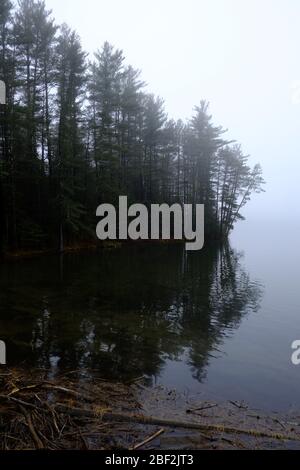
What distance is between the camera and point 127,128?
41.6 metres

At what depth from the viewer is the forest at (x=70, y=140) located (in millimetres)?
26828

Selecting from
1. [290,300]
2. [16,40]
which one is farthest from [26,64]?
[290,300]

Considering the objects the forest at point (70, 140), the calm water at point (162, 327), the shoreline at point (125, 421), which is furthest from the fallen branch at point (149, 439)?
the forest at point (70, 140)

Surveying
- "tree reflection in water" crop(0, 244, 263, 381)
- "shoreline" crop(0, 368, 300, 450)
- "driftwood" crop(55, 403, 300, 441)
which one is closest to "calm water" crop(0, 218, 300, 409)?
"tree reflection in water" crop(0, 244, 263, 381)

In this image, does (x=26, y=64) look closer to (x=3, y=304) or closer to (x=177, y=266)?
(x=177, y=266)

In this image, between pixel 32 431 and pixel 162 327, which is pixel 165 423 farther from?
pixel 162 327

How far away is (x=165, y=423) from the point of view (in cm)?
569

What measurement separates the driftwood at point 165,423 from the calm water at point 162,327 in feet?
4.26

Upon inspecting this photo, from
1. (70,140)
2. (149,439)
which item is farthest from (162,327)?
(70,140)

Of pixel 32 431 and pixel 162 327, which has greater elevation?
pixel 32 431

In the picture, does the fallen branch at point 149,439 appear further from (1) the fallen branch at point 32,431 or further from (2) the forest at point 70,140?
(2) the forest at point 70,140

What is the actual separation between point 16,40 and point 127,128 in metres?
16.6

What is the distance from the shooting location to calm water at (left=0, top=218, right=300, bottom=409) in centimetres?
827

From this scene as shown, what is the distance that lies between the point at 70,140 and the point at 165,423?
1126 inches
